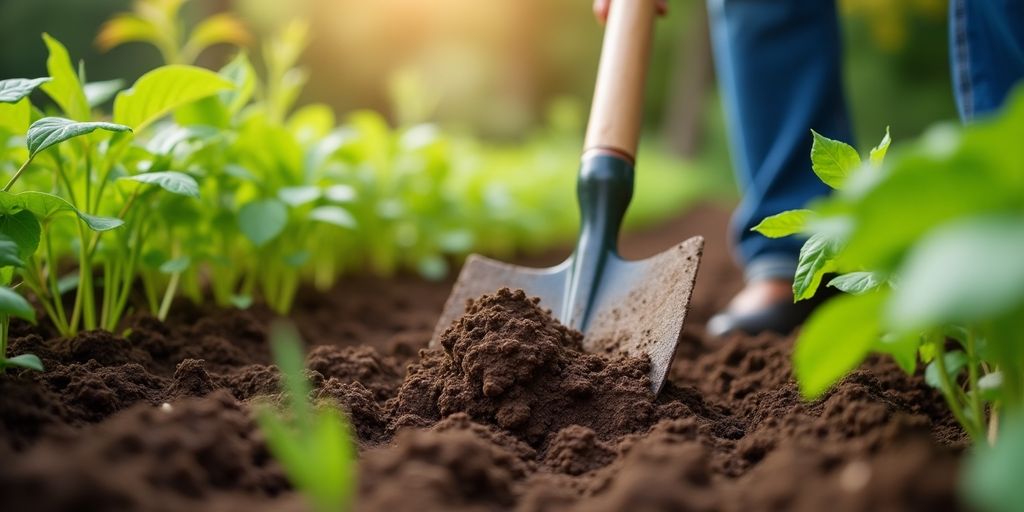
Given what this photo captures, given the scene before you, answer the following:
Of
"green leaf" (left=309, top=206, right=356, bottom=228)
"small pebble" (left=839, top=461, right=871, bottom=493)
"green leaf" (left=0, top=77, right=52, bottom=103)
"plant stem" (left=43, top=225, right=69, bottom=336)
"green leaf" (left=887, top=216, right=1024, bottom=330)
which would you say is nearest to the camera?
"green leaf" (left=887, top=216, right=1024, bottom=330)

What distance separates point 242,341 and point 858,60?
14569 millimetres

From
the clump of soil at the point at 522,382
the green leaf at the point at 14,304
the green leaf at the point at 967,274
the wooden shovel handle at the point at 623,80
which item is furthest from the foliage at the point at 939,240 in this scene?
the wooden shovel handle at the point at 623,80

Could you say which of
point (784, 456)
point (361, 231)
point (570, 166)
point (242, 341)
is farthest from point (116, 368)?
point (570, 166)

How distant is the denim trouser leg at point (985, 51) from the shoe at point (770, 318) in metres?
0.64

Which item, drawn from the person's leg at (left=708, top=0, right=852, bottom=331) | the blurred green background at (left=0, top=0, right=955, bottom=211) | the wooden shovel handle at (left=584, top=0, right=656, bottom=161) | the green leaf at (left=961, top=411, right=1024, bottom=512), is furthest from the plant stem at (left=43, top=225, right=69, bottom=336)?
the blurred green background at (left=0, top=0, right=955, bottom=211)

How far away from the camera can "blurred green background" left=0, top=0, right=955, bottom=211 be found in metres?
10.1

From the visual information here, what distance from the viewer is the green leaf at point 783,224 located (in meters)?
1.17

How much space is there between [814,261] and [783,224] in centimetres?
7

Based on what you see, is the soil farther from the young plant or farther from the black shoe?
the young plant

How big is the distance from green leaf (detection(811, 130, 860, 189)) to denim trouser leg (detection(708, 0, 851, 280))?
1.14 metres

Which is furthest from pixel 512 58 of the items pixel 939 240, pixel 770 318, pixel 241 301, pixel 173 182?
pixel 939 240

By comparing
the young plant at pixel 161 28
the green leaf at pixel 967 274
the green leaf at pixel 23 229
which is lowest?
the green leaf at pixel 23 229

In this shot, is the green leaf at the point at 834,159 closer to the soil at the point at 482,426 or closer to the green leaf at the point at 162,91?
the soil at the point at 482,426

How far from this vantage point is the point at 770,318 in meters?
2.14
